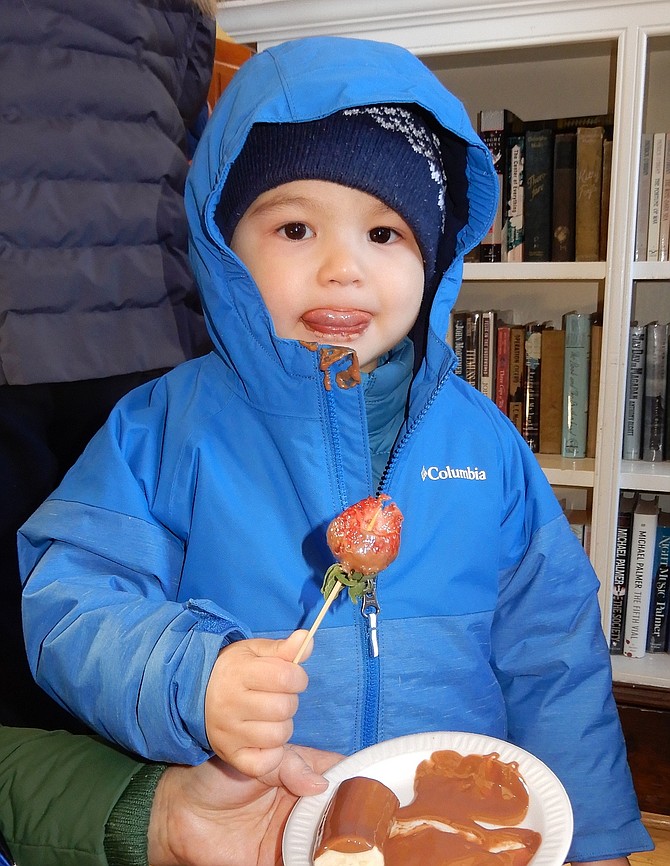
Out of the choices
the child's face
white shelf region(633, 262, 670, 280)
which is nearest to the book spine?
white shelf region(633, 262, 670, 280)

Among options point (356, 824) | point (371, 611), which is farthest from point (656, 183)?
point (356, 824)

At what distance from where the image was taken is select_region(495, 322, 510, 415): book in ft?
6.75

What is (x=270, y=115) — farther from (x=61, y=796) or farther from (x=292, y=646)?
(x=61, y=796)

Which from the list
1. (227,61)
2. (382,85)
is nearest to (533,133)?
(227,61)

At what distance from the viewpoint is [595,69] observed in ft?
6.95

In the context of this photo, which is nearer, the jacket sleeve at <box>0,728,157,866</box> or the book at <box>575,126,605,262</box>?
the jacket sleeve at <box>0,728,157,866</box>

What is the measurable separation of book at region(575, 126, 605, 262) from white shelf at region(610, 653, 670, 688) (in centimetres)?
109

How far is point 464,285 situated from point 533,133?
0.56 m

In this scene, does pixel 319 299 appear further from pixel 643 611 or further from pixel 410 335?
pixel 643 611

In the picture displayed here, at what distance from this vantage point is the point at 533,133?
1.92 m

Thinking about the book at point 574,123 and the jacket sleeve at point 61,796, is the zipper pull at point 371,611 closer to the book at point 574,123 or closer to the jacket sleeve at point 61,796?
the jacket sleeve at point 61,796

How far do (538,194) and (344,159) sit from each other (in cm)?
117

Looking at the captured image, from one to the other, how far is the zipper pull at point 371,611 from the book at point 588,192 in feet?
4.48

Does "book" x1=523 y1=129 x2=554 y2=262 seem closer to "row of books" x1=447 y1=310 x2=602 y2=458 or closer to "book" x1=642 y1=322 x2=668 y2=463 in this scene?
"row of books" x1=447 y1=310 x2=602 y2=458
